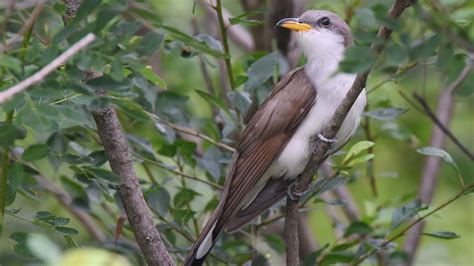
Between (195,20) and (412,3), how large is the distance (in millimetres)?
3045

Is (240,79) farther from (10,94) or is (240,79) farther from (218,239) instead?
(10,94)

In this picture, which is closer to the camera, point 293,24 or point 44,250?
point 44,250

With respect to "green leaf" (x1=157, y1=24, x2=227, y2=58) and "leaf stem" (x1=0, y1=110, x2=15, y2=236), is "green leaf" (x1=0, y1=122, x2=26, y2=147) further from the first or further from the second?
"green leaf" (x1=157, y1=24, x2=227, y2=58)

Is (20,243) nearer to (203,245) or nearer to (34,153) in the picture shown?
(34,153)

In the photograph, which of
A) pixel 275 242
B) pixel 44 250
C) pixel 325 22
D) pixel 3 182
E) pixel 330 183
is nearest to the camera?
pixel 44 250

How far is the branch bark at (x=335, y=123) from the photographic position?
269 centimetres

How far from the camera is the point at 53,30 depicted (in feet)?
13.8

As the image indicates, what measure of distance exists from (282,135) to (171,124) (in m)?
0.51

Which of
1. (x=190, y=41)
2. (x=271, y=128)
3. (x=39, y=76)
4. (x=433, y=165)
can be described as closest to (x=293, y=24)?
(x=271, y=128)

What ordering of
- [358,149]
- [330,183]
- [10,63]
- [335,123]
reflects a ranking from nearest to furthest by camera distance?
[10,63] < [335,123] < [358,149] < [330,183]

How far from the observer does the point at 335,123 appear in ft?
10.9

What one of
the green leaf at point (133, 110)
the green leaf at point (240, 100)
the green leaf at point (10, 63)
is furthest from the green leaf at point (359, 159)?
the green leaf at point (10, 63)

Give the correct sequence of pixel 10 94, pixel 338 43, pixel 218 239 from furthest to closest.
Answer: pixel 338 43, pixel 218 239, pixel 10 94

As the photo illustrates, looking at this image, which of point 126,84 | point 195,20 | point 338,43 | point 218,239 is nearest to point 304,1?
point 195,20
